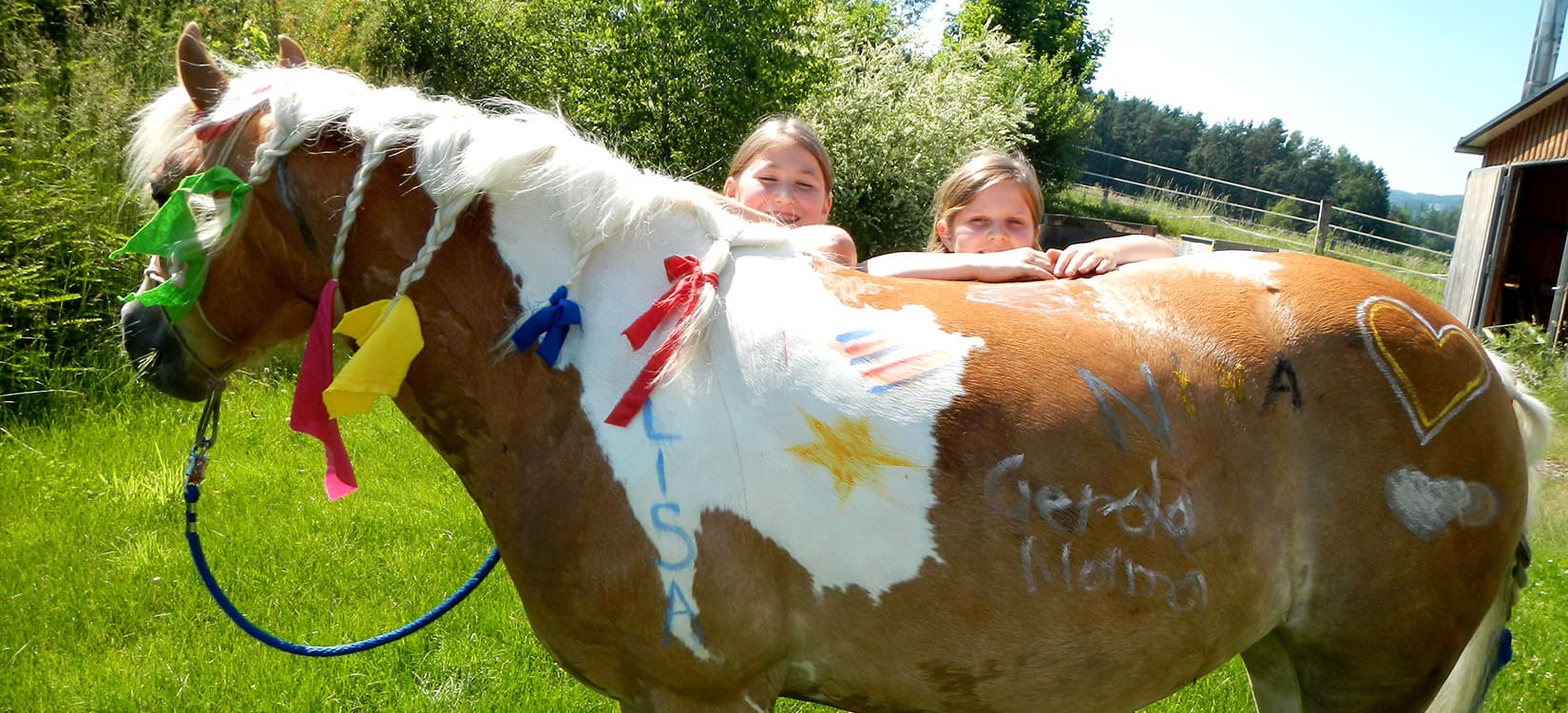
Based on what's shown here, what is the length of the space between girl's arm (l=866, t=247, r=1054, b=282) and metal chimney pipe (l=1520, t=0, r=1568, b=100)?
1273 cm

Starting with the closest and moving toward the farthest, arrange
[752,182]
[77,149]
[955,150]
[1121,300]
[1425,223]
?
[1121,300] → [752,182] → [77,149] → [955,150] → [1425,223]

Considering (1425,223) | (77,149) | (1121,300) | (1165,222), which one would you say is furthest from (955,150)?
(1425,223)

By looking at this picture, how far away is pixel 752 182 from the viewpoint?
3014mm

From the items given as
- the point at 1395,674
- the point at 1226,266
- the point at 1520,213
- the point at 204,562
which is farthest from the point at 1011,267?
the point at 1520,213

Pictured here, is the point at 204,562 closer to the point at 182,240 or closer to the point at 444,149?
the point at 182,240

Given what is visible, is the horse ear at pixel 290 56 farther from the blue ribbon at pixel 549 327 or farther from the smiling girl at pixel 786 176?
the smiling girl at pixel 786 176

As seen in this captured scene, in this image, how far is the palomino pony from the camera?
166cm

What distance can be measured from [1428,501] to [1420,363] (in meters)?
0.29

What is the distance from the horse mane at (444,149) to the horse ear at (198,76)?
0.03 m

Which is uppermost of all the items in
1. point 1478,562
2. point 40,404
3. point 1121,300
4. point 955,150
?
point 955,150

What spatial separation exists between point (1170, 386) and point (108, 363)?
6.79 m

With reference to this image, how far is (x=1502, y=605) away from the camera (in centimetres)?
222

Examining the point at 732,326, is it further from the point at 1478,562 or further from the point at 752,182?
the point at 1478,562

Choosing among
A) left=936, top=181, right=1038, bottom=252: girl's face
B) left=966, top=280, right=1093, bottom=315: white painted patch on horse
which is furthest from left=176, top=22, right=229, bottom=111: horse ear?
left=936, top=181, right=1038, bottom=252: girl's face
